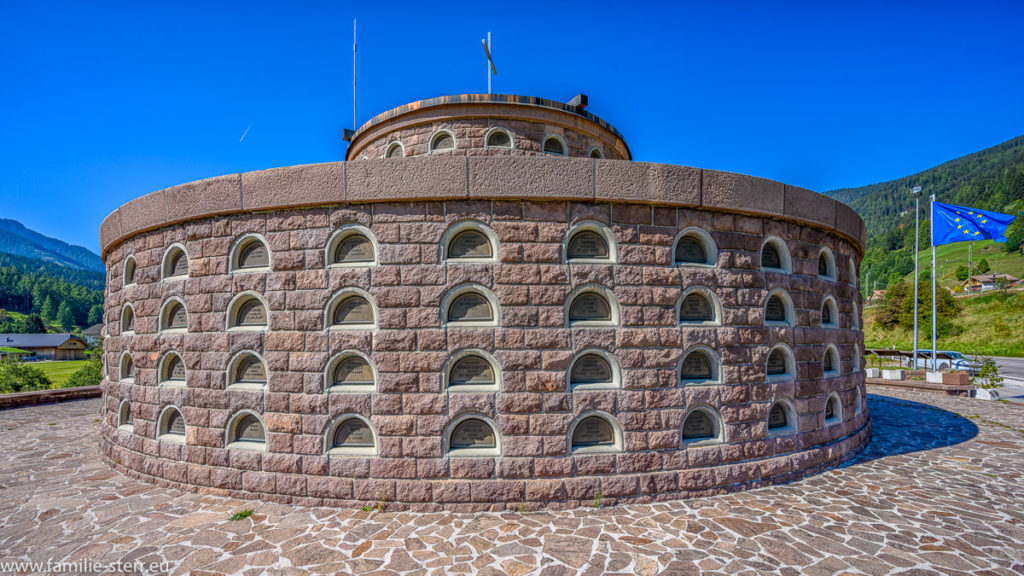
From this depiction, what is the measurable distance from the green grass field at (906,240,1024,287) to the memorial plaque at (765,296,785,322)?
86725 mm

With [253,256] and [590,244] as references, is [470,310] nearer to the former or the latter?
[590,244]

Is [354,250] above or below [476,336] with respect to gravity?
above

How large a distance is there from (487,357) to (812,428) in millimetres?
5312

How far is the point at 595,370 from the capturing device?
19.6ft

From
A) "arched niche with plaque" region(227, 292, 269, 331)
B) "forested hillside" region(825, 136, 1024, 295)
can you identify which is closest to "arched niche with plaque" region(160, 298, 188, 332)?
"arched niche with plaque" region(227, 292, 269, 331)

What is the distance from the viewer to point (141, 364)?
716cm

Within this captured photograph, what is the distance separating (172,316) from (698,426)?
8.08 meters

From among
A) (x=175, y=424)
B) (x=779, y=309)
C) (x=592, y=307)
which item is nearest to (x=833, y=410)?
(x=779, y=309)

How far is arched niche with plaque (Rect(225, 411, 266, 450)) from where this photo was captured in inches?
244

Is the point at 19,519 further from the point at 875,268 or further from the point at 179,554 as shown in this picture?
the point at 875,268

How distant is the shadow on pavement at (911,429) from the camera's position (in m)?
8.35

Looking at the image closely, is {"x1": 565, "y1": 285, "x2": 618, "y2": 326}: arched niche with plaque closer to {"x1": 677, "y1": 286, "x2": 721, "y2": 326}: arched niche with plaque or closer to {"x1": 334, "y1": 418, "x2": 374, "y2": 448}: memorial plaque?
{"x1": 677, "y1": 286, "x2": 721, "y2": 326}: arched niche with plaque

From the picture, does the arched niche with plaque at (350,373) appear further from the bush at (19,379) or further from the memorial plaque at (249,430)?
the bush at (19,379)

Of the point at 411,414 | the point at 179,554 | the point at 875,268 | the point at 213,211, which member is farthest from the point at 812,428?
the point at 875,268
